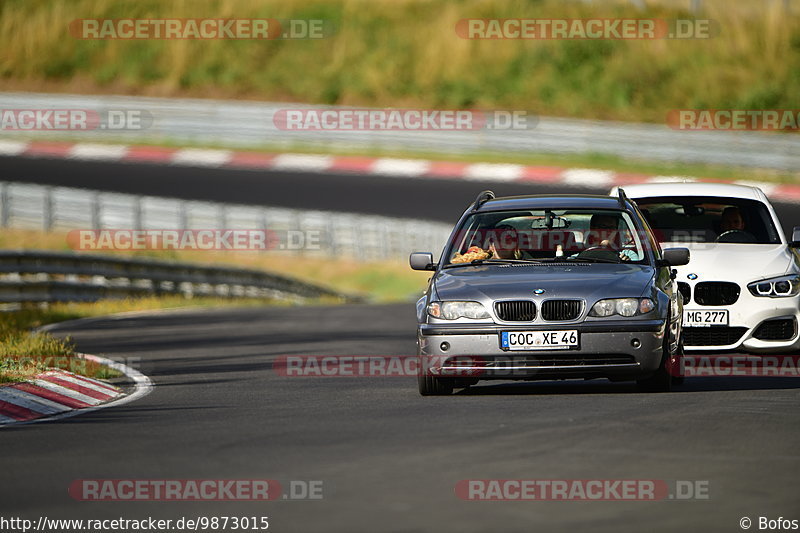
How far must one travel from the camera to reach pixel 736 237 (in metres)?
14.1

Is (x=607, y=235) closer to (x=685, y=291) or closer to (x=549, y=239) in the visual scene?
(x=549, y=239)

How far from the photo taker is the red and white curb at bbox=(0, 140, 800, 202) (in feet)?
123

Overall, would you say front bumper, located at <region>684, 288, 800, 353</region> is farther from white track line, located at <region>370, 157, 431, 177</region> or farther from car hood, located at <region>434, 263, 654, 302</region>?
white track line, located at <region>370, 157, 431, 177</region>

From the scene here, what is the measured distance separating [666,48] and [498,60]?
225 inches

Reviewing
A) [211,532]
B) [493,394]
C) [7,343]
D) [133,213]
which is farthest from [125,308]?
[211,532]

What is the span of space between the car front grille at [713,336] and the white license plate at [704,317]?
66 millimetres

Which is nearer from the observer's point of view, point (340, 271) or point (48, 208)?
point (48, 208)

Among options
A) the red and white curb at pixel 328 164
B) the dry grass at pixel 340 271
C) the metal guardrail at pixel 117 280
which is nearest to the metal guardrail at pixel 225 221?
the dry grass at pixel 340 271

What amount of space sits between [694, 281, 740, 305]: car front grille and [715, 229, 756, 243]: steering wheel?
Result: 31.7 inches

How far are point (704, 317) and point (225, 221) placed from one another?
2304 centimetres

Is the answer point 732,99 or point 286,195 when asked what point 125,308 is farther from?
point 732,99

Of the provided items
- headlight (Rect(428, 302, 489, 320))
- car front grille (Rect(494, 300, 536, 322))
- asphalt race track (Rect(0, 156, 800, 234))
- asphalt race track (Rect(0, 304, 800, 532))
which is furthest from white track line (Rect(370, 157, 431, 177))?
car front grille (Rect(494, 300, 536, 322))

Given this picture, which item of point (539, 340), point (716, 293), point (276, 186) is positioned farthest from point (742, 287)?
point (276, 186)

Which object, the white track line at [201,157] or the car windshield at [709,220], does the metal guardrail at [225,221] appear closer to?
the white track line at [201,157]
